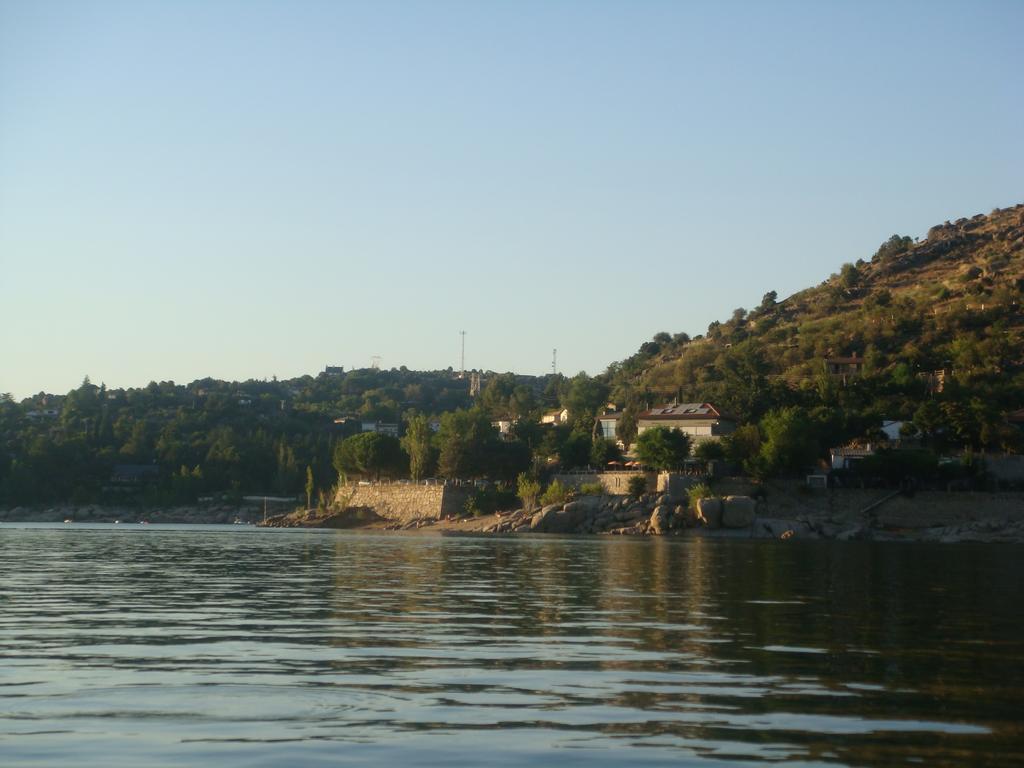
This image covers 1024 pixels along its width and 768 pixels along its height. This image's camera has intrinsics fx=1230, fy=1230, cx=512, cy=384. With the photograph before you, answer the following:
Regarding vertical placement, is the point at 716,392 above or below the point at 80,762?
above

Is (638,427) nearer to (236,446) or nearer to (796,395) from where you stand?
(796,395)

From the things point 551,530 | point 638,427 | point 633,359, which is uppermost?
point 633,359

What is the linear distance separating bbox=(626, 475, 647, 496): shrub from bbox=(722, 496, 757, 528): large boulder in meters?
8.79

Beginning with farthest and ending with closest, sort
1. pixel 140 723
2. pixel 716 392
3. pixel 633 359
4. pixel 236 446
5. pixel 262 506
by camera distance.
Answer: pixel 633 359, pixel 236 446, pixel 262 506, pixel 716 392, pixel 140 723

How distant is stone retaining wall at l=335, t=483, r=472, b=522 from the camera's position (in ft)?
323

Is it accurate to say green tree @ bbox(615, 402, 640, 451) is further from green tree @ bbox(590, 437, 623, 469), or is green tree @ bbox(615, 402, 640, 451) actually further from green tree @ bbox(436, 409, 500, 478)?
green tree @ bbox(436, 409, 500, 478)

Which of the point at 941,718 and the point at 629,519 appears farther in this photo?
the point at 629,519

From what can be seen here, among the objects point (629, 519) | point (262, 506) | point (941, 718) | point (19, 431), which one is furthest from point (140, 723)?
point (19, 431)

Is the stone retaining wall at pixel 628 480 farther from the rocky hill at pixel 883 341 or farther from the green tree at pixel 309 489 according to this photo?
the green tree at pixel 309 489

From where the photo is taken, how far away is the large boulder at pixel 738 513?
259 feet

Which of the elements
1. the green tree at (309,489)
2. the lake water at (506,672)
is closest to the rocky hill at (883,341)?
the green tree at (309,489)

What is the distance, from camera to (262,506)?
412ft

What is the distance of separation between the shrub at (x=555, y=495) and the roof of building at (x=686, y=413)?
40.3ft

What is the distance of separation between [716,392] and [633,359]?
195 ft
